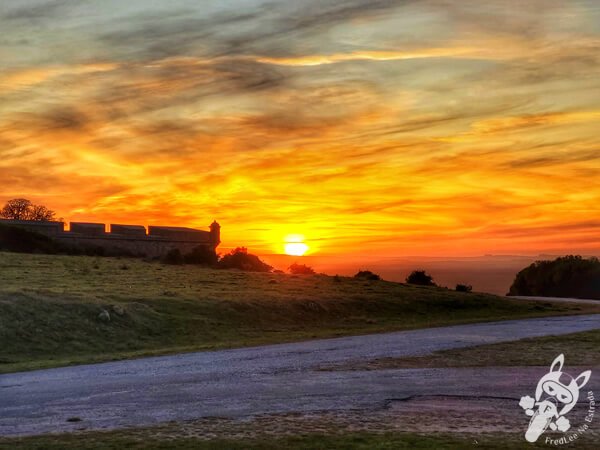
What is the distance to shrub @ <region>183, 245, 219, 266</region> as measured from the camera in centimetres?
6894

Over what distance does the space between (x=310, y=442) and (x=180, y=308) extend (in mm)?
24304

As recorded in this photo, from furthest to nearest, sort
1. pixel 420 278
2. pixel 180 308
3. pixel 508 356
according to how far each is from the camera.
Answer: pixel 420 278 → pixel 180 308 → pixel 508 356

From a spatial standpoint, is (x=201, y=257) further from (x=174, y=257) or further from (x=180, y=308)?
(x=180, y=308)

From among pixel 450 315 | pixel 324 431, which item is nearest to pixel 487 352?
pixel 324 431

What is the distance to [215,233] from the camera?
258 feet

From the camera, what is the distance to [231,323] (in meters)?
32.6

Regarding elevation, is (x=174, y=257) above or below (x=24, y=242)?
below

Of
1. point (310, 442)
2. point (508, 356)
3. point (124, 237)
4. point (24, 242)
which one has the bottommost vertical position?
point (310, 442)

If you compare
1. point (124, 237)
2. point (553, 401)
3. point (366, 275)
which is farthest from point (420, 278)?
point (553, 401)

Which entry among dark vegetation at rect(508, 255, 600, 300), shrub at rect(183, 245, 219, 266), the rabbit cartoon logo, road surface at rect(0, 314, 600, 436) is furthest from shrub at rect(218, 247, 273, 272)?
the rabbit cartoon logo

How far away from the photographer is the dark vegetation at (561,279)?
58125 millimetres

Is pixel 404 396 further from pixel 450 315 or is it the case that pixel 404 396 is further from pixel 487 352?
pixel 450 315

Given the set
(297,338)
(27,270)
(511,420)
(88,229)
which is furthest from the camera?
(88,229)

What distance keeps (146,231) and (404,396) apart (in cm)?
6299
